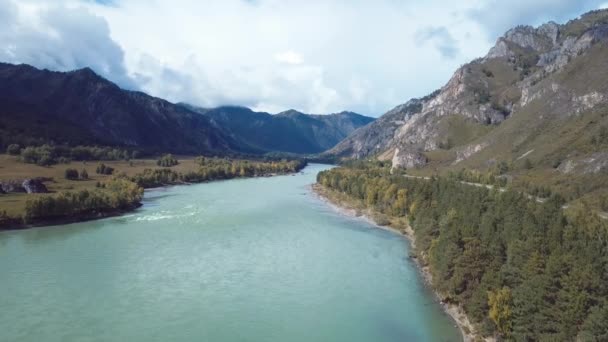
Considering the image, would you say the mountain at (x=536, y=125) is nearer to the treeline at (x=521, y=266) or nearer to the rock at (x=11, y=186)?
the treeline at (x=521, y=266)

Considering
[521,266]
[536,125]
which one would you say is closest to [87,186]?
[521,266]

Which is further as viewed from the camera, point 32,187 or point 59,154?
point 59,154

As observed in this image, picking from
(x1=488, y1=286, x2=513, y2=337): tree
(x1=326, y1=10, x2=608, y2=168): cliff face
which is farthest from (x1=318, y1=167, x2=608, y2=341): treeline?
(x1=326, y1=10, x2=608, y2=168): cliff face

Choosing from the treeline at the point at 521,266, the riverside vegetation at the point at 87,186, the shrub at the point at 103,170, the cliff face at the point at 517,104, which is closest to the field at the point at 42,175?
the riverside vegetation at the point at 87,186

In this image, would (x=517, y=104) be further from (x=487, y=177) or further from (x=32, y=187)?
(x=32, y=187)

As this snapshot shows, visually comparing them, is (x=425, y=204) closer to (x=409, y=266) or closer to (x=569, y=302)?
(x=409, y=266)

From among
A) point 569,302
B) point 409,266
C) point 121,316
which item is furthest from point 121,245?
point 569,302

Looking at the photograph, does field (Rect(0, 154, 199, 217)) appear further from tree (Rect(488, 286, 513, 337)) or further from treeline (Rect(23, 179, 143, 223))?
tree (Rect(488, 286, 513, 337))
